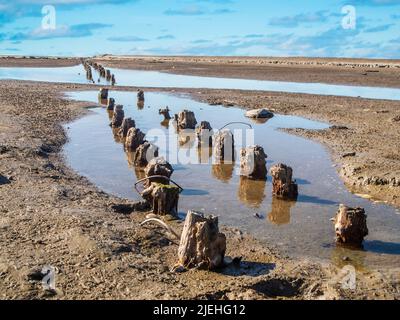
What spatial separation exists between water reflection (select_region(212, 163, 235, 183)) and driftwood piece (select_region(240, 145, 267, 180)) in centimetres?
52

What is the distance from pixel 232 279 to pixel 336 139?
11.4 meters

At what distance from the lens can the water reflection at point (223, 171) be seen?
471 inches

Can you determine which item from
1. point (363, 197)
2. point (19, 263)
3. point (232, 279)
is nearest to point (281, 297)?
point (232, 279)

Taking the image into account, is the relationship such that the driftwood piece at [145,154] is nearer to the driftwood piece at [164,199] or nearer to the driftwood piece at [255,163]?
the driftwood piece at [255,163]

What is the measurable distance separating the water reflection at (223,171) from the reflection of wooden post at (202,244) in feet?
16.8

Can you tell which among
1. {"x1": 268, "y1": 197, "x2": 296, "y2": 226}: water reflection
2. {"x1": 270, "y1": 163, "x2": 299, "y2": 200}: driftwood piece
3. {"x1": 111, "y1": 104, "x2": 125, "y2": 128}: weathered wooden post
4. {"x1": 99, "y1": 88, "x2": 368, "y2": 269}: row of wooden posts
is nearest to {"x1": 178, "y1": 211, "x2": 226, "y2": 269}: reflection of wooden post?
{"x1": 99, "y1": 88, "x2": 368, "y2": 269}: row of wooden posts

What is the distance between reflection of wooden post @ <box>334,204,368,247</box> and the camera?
7.51 metres

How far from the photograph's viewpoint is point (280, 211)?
9.45 m

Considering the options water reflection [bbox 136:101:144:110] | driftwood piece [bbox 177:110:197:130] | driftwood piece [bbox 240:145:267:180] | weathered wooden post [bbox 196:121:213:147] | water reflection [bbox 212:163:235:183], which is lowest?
water reflection [bbox 212:163:235:183]

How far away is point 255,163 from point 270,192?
1.15 meters

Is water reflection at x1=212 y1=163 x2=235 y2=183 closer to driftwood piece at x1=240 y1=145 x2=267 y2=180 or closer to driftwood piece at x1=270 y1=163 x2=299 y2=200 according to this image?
driftwood piece at x1=240 y1=145 x2=267 y2=180

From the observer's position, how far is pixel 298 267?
666 centimetres
